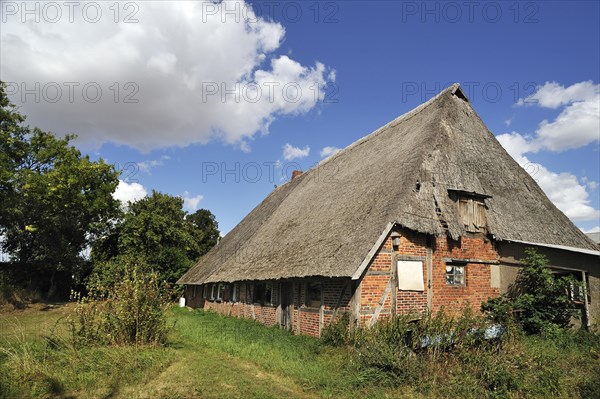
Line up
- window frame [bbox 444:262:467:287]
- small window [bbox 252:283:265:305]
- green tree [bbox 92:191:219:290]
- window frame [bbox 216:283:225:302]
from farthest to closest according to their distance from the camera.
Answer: green tree [bbox 92:191:219:290]
window frame [bbox 216:283:225:302]
small window [bbox 252:283:265:305]
window frame [bbox 444:262:467:287]

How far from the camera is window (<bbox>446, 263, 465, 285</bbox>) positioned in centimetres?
1234

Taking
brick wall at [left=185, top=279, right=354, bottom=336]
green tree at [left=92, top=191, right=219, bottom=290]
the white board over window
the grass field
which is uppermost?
green tree at [left=92, top=191, right=219, bottom=290]

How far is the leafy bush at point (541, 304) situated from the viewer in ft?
37.3

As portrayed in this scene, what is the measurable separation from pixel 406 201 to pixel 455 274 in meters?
2.95

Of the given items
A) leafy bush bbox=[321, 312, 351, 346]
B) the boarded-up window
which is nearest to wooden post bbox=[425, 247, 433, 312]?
the boarded-up window

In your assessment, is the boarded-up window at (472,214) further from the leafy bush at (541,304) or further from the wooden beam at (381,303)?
the wooden beam at (381,303)

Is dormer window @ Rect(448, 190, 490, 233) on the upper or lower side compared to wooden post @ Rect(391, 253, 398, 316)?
upper

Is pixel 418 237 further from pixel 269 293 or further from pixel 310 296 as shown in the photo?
pixel 269 293

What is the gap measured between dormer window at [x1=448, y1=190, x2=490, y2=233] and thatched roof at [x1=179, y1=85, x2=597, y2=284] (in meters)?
0.24

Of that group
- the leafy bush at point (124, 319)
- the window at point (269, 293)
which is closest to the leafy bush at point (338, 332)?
the leafy bush at point (124, 319)

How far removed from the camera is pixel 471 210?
13.2 metres

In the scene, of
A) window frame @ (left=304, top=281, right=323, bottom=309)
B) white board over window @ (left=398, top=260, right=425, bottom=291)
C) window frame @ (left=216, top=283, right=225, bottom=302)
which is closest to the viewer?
white board over window @ (left=398, top=260, right=425, bottom=291)

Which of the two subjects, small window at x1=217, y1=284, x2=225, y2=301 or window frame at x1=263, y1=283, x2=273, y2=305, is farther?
small window at x1=217, y1=284, x2=225, y2=301

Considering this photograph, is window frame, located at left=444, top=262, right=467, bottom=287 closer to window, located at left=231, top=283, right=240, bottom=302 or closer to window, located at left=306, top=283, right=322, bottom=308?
window, located at left=306, top=283, right=322, bottom=308
